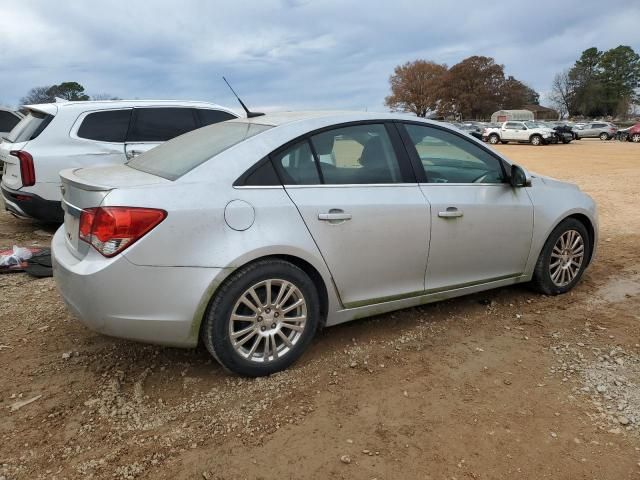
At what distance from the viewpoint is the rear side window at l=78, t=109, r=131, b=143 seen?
6250 millimetres

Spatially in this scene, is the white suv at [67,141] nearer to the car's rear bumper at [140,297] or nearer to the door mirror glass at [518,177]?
the car's rear bumper at [140,297]

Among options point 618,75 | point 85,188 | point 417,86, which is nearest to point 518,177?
point 85,188

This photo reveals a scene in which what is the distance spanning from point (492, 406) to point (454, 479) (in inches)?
25.8

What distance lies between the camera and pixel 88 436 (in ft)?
8.50

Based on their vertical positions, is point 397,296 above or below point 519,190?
below

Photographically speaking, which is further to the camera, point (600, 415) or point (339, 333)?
point (339, 333)

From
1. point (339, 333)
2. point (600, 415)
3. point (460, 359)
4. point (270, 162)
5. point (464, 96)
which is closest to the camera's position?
point (600, 415)

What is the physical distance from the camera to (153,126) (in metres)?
6.59

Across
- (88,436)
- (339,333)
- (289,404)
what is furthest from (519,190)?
(88,436)

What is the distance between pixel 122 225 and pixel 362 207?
1.41 metres

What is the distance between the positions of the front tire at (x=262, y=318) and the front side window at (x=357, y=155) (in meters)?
0.71

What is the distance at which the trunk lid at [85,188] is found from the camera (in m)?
2.80

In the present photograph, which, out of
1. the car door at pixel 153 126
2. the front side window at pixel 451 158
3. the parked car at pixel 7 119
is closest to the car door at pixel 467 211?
the front side window at pixel 451 158

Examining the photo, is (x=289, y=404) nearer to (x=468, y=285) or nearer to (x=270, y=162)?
(x=270, y=162)
